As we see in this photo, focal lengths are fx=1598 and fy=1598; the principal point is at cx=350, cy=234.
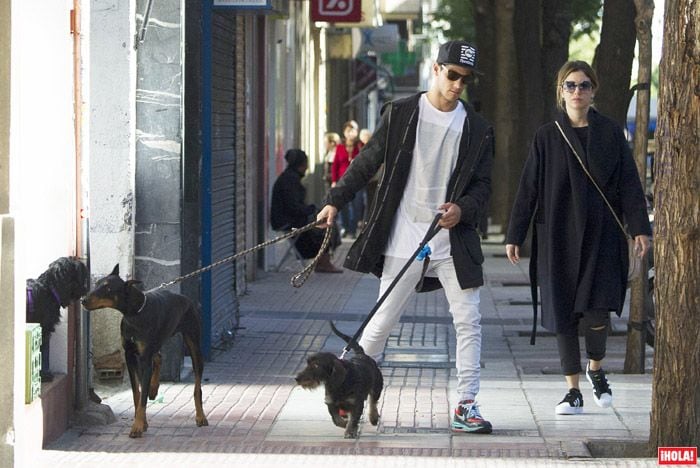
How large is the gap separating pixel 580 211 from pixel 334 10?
15.7m

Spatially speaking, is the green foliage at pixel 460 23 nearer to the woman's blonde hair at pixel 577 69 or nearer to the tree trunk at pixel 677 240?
the woman's blonde hair at pixel 577 69

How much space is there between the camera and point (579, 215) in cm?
852

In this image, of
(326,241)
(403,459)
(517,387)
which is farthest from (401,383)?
(403,459)

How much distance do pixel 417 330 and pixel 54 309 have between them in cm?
596

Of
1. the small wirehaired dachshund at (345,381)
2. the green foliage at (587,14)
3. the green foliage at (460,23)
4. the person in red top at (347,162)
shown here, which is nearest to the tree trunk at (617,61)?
the small wirehaired dachshund at (345,381)

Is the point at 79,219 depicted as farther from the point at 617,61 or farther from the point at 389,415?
the point at 617,61

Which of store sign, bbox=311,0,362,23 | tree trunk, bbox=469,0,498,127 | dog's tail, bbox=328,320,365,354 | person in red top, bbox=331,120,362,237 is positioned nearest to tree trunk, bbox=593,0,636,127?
dog's tail, bbox=328,320,365,354

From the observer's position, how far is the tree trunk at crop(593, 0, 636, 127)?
13.5 metres

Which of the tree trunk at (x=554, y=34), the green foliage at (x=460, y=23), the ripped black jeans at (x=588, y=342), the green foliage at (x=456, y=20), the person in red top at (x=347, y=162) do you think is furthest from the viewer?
the green foliage at (x=456, y=20)

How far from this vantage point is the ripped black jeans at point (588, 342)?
28.4ft

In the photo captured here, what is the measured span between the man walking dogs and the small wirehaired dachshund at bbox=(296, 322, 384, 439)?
13.2 inches

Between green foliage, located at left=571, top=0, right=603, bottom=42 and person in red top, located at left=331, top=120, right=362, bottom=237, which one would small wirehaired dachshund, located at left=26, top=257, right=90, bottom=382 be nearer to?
person in red top, located at left=331, top=120, right=362, bottom=237

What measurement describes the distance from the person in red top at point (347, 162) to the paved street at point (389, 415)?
36.1 ft

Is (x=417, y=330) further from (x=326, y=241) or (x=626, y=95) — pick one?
(x=326, y=241)
